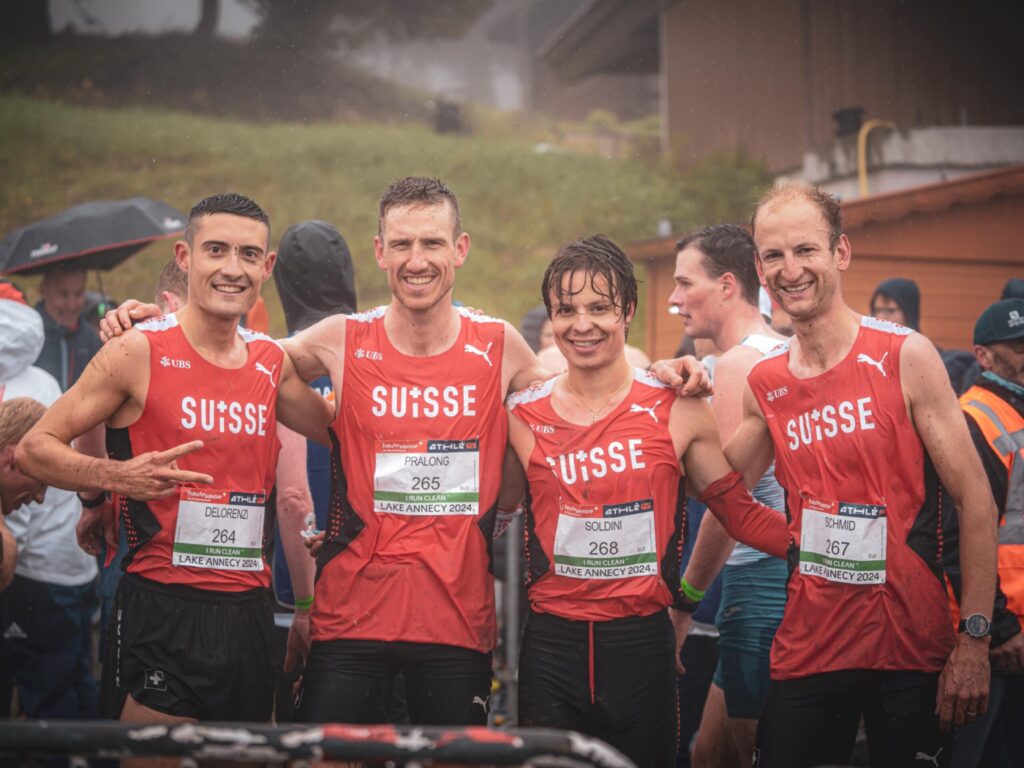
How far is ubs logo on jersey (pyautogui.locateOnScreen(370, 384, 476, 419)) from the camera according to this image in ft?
12.3

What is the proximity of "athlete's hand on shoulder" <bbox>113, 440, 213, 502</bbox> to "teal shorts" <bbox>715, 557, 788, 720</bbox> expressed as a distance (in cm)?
237

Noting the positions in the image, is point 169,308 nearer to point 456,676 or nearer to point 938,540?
point 456,676

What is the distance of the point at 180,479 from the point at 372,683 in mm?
983

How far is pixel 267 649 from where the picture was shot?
3.77 meters

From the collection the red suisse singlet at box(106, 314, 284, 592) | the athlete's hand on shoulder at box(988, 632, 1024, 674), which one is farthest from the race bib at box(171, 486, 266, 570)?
the athlete's hand on shoulder at box(988, 632, 1024, 674)

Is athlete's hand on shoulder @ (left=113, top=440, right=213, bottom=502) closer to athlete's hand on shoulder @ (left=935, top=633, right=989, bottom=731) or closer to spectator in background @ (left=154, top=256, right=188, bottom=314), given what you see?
spectator in background @ (left=154, top=256, right=188, bottom=314)

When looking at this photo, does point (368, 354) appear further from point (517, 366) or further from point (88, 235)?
point (88, 235)

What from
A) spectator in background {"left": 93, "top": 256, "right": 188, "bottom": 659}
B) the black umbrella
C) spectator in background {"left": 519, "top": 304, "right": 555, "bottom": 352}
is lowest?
spectator in background {"left": 93, "top": 256, "right": 188, "bottom": 659}

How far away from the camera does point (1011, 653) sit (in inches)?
170

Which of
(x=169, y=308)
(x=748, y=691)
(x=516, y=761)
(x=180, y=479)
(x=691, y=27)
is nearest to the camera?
(x=516, y=761)

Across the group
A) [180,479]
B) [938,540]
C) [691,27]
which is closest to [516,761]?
[180,479]

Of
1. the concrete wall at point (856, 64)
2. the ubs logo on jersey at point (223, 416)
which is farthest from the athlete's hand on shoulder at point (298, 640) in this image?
the concrete wall at point (856, 64)

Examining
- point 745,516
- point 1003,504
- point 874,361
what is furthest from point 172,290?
point 1003,504

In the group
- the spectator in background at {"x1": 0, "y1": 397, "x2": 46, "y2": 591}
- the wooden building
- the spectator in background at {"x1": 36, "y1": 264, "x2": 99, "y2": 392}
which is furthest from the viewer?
the wooden building
